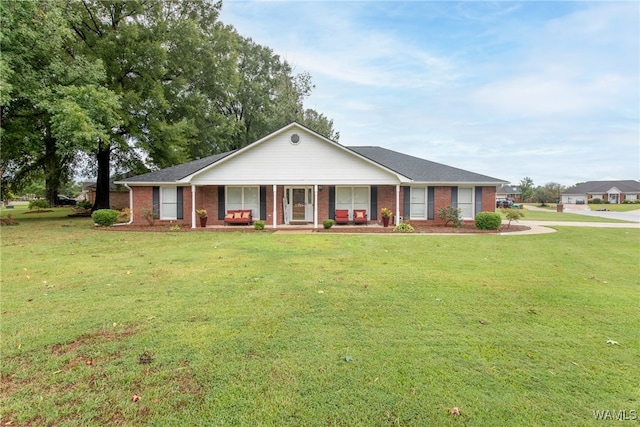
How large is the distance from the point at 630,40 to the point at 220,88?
25803mm

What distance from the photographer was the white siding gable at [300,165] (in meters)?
15.9

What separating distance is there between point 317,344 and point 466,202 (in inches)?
622

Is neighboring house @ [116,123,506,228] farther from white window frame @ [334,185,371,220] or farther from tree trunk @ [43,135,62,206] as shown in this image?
tree trunk @ [43,135,62,206]

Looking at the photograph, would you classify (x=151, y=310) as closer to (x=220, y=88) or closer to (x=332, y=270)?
(x=332, y=270)

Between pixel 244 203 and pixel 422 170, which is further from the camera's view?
pixel 422 170

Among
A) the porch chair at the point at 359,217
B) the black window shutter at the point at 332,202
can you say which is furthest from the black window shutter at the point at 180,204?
the porch chair at the point at 359,217

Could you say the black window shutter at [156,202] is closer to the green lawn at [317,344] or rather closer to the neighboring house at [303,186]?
the neighboring house at [303,186]

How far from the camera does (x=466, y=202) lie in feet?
55.7

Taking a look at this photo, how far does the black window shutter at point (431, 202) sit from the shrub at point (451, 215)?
0.68 meters

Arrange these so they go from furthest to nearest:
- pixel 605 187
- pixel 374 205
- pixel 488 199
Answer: pixel 605 187, pixel 374 205, pixel 488 199

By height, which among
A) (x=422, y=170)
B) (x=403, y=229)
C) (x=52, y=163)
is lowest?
(x=403, y=229)

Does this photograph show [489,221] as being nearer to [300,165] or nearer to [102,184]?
[300,165]

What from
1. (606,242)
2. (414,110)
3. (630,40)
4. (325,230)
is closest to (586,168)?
(414,110)

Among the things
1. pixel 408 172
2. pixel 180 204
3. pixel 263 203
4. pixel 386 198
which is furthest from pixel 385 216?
pixel 180 204
